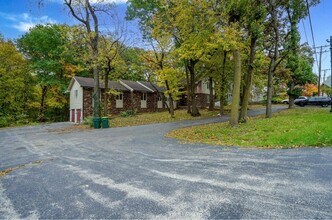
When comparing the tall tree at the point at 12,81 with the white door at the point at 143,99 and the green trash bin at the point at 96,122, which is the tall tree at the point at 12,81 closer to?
the white door at the point at 143,99

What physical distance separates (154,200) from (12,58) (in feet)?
112

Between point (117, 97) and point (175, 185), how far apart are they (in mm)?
27910

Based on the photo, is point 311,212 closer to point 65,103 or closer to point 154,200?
point 154,200

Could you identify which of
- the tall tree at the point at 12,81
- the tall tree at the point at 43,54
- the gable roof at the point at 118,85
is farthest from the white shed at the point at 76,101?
the tall tree at the point at 12,81

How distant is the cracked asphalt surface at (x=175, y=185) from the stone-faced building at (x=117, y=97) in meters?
20.2

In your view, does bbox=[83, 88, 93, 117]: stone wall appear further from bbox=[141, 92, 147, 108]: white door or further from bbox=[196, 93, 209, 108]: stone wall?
bbox=[196, 93, 209, 108]: stone wall

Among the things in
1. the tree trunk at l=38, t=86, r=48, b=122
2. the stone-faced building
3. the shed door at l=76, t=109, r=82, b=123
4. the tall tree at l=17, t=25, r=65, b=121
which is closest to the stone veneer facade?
the stone-faced building

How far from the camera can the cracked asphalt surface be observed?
4.18 metres

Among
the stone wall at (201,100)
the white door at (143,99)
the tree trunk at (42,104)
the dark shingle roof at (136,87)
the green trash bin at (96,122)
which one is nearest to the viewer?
the green trash bin at (96,122)

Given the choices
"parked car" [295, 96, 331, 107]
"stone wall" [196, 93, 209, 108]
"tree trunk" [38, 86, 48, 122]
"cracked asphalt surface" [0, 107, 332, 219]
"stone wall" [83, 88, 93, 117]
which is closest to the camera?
"cracked asphalt surface" [0, 107, 332, 219]

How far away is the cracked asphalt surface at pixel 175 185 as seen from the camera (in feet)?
13.7

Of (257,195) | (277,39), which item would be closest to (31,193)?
(257,195)

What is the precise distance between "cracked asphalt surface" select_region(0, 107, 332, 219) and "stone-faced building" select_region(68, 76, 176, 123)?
20.2 meters

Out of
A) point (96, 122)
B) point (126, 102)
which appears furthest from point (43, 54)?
point (96, 122)
